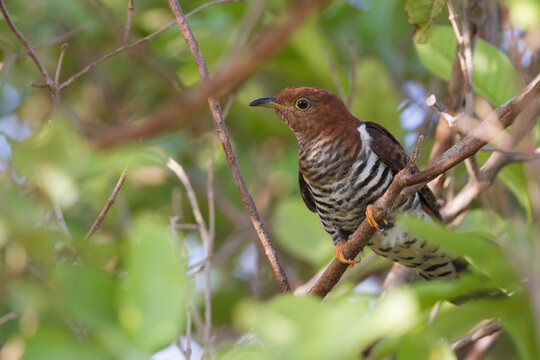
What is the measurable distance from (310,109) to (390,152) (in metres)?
0.52

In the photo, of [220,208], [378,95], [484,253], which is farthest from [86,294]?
[220,208]

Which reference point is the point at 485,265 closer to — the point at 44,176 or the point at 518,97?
the point at 518,97

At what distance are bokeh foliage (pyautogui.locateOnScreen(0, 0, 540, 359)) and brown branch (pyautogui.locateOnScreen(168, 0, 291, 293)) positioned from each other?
0.70 ft

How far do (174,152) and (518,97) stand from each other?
90.4 inches

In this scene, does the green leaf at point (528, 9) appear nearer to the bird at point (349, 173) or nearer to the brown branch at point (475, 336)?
the bird at point (349, 173)

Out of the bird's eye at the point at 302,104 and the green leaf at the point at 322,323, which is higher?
the green leaf at the point at 322,323

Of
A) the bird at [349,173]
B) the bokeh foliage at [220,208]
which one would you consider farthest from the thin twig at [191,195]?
the bird at [349,173]

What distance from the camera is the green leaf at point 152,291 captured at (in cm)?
104

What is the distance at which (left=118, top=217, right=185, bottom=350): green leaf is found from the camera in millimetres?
1040

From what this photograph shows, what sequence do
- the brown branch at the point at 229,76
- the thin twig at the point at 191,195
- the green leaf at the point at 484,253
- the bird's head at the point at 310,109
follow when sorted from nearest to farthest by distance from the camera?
the brown branch at the point at 229,76, the green leaf at the point at 484,253, the thin twig at the point at 191,195, the bird's head at the point at 310,109

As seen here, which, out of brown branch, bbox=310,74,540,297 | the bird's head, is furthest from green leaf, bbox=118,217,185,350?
the bird's head

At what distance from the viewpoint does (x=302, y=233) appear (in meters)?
3.29

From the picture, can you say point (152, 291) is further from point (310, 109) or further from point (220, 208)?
point (220, 208)

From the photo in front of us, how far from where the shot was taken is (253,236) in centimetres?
380
